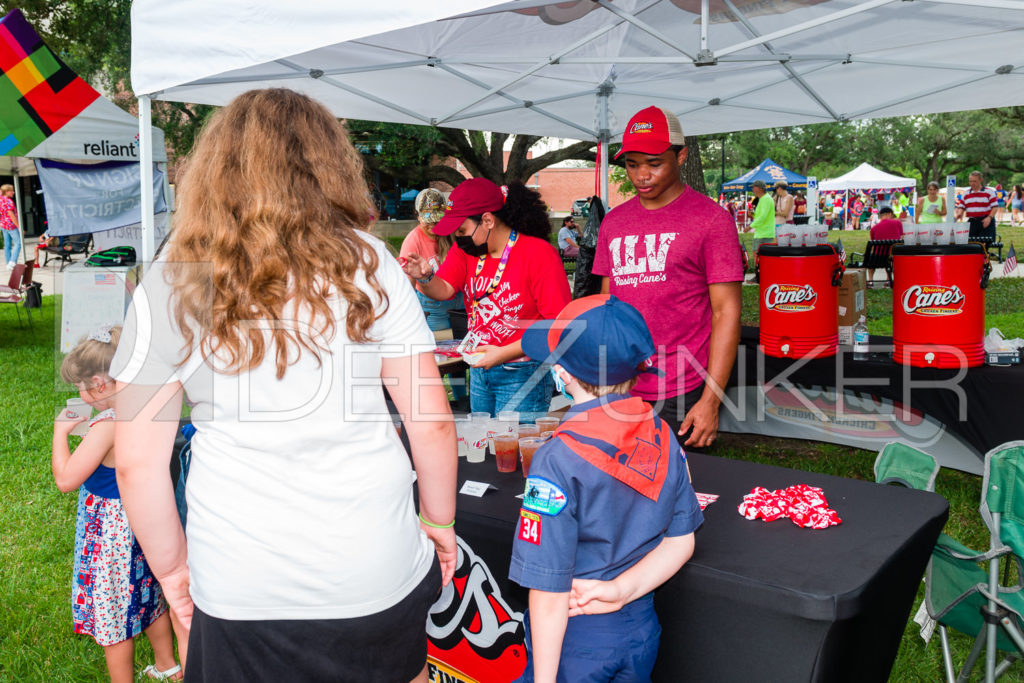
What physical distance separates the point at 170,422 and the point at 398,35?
3.14 m

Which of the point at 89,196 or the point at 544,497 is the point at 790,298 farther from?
the point at 89,196

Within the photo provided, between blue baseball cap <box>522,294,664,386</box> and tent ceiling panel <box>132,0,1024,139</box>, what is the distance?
3.88ft

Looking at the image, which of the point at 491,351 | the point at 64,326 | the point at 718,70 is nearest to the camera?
the point at 491,351

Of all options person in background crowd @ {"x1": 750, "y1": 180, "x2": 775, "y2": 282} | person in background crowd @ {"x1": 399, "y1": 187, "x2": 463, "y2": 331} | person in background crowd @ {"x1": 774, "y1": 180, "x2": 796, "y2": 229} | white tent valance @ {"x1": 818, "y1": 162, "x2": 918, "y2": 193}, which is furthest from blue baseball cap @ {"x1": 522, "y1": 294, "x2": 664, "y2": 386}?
white tent valance @ {"x1": 818, "y1": 162, "x2": 918, "y2": 193}

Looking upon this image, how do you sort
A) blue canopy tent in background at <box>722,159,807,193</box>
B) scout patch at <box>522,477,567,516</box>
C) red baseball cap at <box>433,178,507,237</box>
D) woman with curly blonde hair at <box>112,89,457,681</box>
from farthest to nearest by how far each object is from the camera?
blue canopy tent in background at <box>722,159,807,193</box>, red baseball cap at <box>433,178,507,237</box>, scout patch at <box>522,477,567,516</box>, woman with curly blonde hair at <box>112,89,457,681</box>

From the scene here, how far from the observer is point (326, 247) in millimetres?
1260

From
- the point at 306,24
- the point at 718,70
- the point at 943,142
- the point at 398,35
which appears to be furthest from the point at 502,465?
the point at 943,142

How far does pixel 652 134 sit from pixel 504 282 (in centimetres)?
83

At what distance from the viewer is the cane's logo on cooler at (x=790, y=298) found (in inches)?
132

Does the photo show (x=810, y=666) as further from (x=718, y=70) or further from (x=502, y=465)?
(x=718, y=70)

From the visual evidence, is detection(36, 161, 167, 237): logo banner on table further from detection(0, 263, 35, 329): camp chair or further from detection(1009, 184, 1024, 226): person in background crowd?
detection(1009, 184, 1024, 226): person in background crowd

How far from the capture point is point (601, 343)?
57.6 inches

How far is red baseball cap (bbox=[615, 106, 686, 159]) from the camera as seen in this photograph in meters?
2.59

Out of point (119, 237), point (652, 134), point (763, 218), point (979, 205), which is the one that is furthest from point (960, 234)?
point (763, 218)
